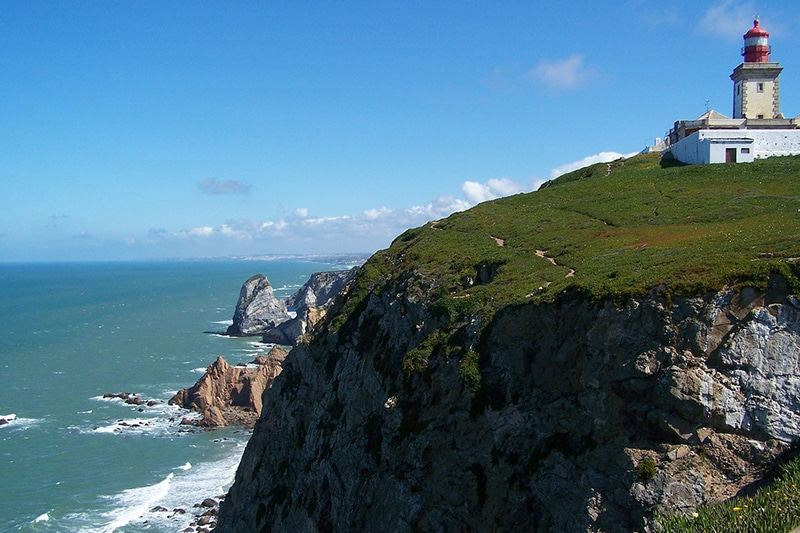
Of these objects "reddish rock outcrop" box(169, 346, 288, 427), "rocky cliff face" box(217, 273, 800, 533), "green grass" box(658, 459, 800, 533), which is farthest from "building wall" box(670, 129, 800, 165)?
"reddish rock outcrop" box(169, 346, 288, 427)

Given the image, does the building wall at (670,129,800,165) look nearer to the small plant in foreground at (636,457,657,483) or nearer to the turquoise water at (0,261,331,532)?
the small plant in foreground at (636,457,657,483)

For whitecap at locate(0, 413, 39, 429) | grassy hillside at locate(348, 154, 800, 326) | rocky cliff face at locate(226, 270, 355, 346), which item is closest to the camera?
grassy hillside at locate(348, 154, 800, 326)

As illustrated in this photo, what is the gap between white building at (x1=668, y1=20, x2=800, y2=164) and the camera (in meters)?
40.0

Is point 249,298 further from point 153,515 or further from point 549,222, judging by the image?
point 549,222

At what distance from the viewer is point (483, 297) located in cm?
2356

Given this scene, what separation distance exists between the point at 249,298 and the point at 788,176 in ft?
298

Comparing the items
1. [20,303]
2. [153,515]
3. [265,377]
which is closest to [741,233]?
[153,515]

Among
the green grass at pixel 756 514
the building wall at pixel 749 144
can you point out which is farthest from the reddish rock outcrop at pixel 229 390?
the green grass at pixel 756 514

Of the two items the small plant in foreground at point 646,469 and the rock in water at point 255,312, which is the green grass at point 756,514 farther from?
the rock in water at point 255,312

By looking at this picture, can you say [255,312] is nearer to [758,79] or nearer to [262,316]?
[262,316]

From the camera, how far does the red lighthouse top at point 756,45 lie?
44.2 meters

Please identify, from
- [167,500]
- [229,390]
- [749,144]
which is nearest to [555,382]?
[749,144]

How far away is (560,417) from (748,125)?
3319 centimetres

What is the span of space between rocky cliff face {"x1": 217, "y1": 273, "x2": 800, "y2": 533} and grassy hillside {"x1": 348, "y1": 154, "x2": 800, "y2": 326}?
890 millimetres
